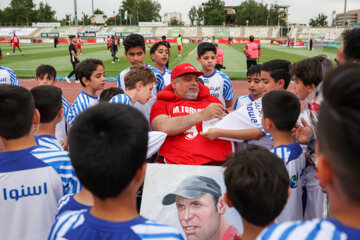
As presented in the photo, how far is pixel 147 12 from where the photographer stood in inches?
4710

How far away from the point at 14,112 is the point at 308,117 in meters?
2.46

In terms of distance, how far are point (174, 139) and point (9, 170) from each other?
148 centimetres

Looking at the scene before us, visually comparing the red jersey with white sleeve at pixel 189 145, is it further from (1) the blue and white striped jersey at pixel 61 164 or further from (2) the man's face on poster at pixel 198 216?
(1) the blue and white striped jersey at pixel 61 164

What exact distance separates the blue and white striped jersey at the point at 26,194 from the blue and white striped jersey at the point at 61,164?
0.09 ft

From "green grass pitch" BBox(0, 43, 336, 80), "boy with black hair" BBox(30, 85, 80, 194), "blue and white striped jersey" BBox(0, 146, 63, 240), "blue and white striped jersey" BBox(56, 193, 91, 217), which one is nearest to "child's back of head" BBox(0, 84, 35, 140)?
"blue and white striped jersey" BBox(0, 146, 63, 240)

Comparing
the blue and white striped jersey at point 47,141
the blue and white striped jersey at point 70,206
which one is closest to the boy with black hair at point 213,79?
the blue and white striped jersey at point 47,141

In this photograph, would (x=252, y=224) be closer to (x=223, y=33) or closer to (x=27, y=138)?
(x=27, y=138)

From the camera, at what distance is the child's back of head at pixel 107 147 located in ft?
4.10

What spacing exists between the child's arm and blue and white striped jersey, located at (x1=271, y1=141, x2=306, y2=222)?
0.40 metres

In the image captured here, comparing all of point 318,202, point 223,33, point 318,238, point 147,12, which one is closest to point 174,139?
point 318,202

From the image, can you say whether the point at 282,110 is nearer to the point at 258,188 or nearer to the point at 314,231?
the point at 258,188

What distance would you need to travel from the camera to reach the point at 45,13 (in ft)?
311

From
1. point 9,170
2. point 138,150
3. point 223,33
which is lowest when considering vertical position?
point 9,170

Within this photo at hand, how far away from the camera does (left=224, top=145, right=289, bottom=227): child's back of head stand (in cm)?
151
